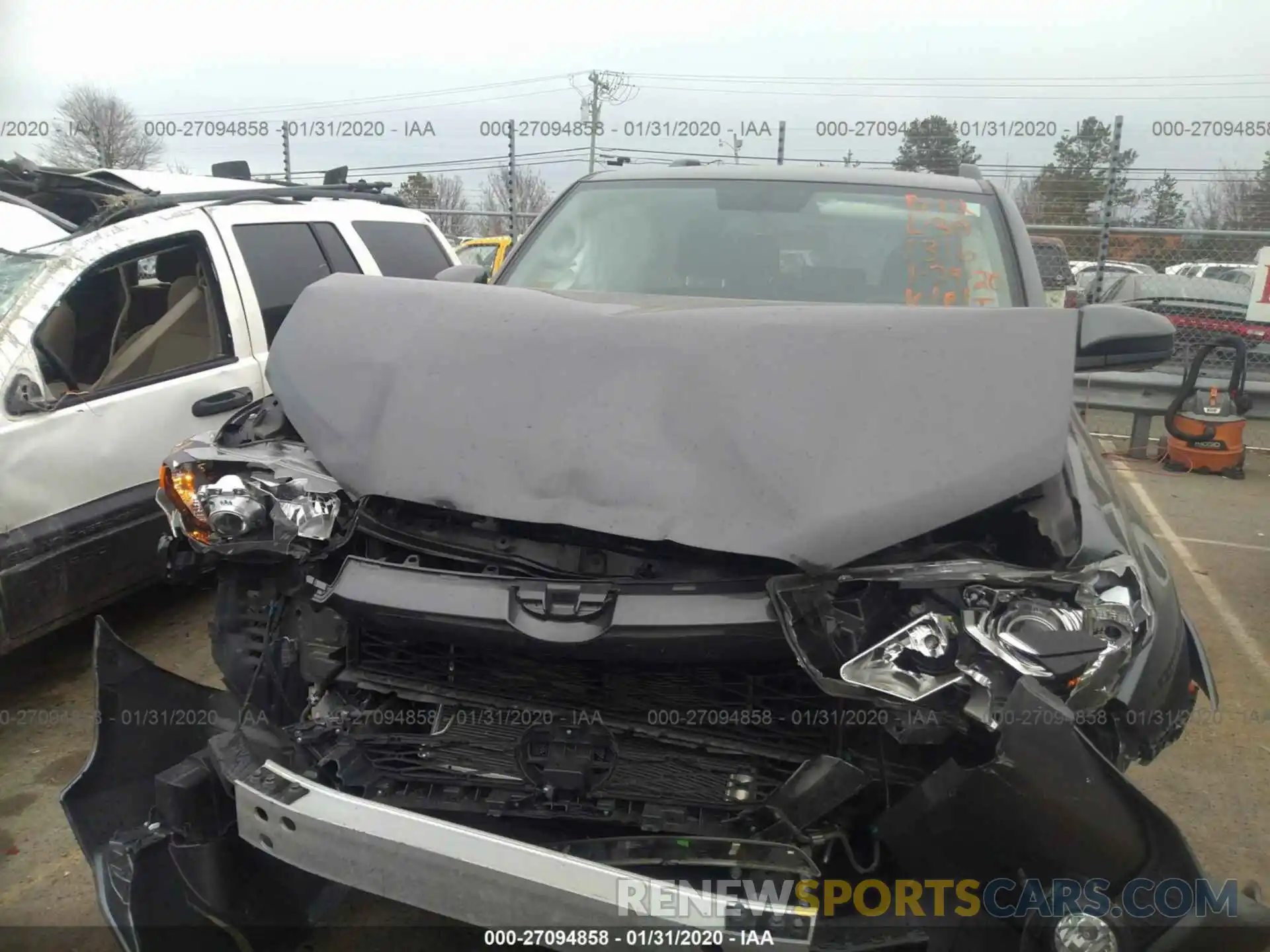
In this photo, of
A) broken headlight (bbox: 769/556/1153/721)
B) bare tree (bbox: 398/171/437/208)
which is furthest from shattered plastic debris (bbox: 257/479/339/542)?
bare tree (bbox: 398/171/437/208)

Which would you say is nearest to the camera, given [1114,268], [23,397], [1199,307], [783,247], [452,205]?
[783,247]

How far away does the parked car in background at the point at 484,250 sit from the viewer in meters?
10.4

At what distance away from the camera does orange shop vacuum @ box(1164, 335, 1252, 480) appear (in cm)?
789

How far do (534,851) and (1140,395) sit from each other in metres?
8.41

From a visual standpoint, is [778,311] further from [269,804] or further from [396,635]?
[269,804]

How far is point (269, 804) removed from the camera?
1.91 metres

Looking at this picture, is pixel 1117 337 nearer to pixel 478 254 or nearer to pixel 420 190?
pixel 478 254

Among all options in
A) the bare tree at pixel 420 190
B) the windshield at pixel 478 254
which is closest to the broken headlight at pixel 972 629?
the windshield at pixel 478 254

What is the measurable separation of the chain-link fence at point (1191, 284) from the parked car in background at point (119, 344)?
7.34 metres

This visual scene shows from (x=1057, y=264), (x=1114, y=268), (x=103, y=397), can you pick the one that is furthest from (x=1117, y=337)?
(x=1114, y=268)

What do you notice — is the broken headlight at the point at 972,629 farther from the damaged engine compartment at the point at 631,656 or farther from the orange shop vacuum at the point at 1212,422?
the orange shop vacuum at the point at 1212,422

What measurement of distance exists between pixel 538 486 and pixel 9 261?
3.16 m

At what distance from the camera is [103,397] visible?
3.79m

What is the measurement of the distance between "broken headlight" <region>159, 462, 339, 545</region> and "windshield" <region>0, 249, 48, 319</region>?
2.03 m
